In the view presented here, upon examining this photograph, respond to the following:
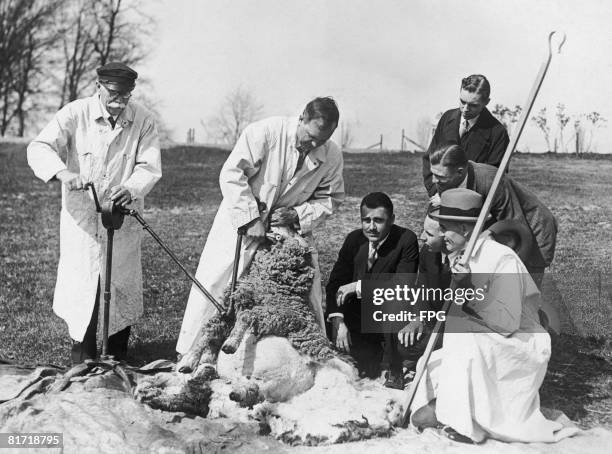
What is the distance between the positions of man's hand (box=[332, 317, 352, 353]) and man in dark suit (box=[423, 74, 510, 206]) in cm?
116

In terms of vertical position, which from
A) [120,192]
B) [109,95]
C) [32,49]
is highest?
[32,49]

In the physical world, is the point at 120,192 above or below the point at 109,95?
below

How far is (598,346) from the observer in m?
6.41

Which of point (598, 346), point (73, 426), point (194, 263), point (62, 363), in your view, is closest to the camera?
point (73, 426)

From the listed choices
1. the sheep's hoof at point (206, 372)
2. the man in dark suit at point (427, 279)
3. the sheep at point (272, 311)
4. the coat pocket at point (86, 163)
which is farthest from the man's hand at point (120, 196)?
the man in dark suit at point (427, 279)

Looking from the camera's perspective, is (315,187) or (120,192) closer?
(120,192)

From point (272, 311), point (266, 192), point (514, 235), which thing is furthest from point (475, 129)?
point (272, 311)

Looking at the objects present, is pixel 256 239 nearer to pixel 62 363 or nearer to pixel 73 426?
pixel 73 426

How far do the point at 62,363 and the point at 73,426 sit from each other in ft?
6.33

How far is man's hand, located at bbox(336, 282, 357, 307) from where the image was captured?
17.9 ft

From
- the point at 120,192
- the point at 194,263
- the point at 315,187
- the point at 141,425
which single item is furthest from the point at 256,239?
the point at 194,263

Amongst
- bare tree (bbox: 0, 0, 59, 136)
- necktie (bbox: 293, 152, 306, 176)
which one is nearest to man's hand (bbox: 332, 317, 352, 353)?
necktie (bbox: 293, 152, 306, 176)

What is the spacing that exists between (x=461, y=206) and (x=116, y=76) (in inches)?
106

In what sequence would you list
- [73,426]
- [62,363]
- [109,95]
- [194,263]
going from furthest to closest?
1. [194,263]
2. [62,363]
3. [109,95]
4. [73,426]
